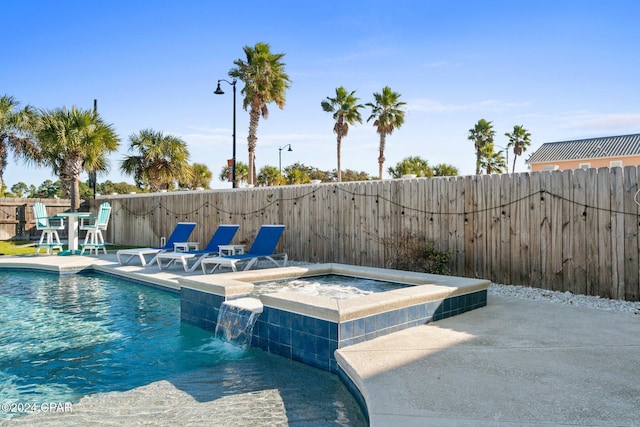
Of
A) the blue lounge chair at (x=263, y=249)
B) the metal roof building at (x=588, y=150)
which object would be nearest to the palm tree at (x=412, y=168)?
the metal roof building at (x=588, y=150)

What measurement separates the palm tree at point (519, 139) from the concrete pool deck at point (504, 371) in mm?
41556

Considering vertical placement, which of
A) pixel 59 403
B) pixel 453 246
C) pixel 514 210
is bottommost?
pixel 59 403

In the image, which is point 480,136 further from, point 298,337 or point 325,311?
point 325,311

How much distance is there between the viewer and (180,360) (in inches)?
171

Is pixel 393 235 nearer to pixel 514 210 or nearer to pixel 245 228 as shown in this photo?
pixel 514 210

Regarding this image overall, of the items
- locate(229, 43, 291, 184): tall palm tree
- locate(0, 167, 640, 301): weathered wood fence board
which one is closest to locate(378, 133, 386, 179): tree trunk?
locate(229, 43, 291, 184): tall palm tree

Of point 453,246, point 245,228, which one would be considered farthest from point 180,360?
point 245,228

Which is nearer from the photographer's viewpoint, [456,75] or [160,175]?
[456,75]

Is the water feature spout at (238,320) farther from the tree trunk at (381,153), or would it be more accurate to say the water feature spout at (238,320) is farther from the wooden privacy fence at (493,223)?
the tree trunk at (381,153)

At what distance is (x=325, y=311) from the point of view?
12.7 feet

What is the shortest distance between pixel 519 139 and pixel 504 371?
1747 inches

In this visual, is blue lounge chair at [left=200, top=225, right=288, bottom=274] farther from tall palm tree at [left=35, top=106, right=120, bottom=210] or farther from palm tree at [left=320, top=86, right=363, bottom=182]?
palm tree at [left=320, top=86, right=363, bottom=182]

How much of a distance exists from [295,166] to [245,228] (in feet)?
137

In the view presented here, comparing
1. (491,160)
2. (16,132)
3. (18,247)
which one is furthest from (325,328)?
(491,160)
